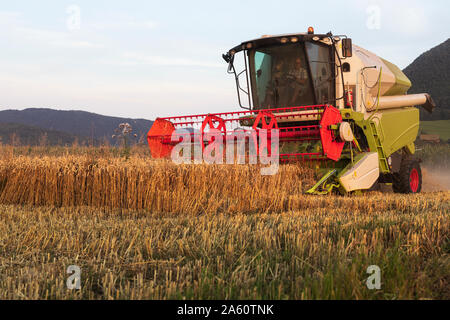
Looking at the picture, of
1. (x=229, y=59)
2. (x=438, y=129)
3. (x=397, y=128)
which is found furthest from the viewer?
(x=438, y=129)

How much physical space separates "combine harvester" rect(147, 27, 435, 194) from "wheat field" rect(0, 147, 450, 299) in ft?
4.33

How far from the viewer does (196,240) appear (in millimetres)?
2938

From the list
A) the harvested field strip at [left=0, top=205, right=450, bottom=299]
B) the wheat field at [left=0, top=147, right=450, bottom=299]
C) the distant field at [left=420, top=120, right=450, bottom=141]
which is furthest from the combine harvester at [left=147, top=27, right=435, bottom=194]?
the distant field at [left=420, top=120, right=450, bottom=141]

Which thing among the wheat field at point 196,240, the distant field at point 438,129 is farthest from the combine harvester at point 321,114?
the distant field at point 438,129

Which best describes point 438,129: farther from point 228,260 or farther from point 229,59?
point 228,260

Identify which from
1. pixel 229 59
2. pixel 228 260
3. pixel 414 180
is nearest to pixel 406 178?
pixel 414 180

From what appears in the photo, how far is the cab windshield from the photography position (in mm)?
7145

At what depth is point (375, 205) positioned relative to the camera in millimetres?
4926

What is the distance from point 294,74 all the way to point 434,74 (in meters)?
85.7

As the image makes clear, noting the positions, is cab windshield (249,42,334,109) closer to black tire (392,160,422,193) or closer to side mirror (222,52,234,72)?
side mirror (222,52,234,72)

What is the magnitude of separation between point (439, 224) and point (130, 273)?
2.24 metres
